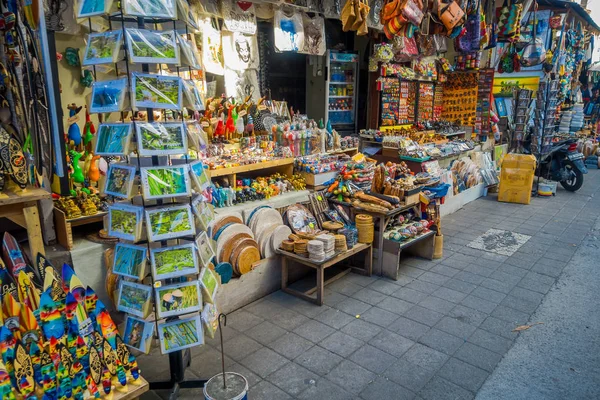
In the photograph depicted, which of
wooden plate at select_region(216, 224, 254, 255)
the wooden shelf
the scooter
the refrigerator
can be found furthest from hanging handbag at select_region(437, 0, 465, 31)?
wooden plate at select_region(216, 224, 254, 255)

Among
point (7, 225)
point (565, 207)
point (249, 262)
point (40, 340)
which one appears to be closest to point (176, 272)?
point (40, 340)

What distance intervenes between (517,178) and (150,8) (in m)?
8.10

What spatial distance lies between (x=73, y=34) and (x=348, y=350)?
164 inches

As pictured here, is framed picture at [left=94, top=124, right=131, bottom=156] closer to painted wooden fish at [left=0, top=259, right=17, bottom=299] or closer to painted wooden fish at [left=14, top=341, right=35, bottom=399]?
painted wooden fish at [left=0, top=259, right=17, bottom=299]

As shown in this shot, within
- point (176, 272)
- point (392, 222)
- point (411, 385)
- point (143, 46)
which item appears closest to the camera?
point (143, 46)

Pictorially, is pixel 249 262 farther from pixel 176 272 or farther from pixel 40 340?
pixel 40 340

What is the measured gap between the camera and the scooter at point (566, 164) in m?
9.52

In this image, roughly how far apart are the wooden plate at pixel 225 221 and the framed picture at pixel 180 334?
148 centimetres

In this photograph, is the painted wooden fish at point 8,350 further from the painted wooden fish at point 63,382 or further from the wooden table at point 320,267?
the wooden table at point 320,267

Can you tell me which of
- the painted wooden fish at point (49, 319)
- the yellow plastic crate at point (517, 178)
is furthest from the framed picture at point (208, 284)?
the yellow plastic crate at point (517, 178)

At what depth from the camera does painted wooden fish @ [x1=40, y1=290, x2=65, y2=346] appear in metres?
2.18

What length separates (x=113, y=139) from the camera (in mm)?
2402

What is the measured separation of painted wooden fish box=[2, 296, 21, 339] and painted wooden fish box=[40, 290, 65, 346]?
13cm

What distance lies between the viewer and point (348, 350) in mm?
3457
